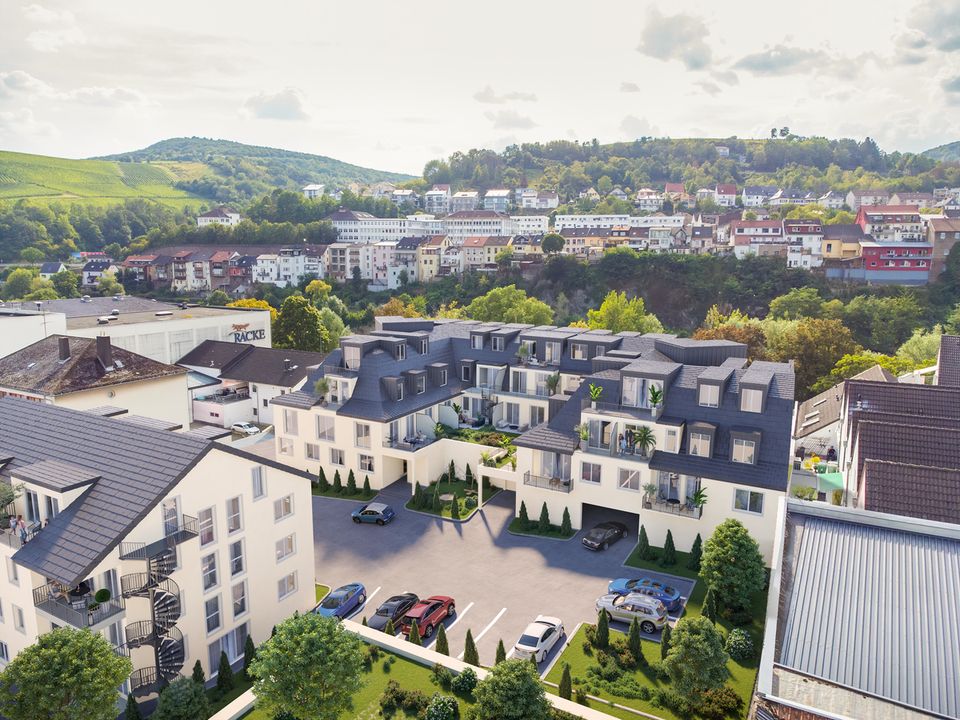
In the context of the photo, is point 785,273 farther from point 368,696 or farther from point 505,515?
point 368,696

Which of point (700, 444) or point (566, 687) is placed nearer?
point (566, 687)

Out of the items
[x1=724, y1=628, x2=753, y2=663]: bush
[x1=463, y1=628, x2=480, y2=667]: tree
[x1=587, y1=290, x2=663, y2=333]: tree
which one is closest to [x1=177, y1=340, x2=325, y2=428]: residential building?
[x1=463, y1=628, x2=480, y2=667]: tree

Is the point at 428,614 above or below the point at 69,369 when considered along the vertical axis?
below

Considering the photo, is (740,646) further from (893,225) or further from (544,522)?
(893,225)

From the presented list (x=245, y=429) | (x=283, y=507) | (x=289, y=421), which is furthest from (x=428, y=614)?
(x=245, y=429)

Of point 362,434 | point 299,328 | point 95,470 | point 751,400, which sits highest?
point 95,470

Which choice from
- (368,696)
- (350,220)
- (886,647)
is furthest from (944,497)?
(350,220)
